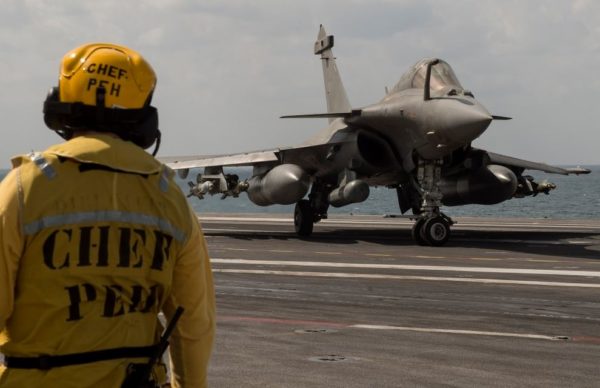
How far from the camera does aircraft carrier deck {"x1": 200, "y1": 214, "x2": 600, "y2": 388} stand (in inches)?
349

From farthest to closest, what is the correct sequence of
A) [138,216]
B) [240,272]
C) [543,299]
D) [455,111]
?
[455,111], [240,272], [543,299], [138,216]

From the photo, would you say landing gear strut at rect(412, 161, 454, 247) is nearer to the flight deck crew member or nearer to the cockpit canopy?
the cockpit canopy

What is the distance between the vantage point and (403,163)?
25344 mm

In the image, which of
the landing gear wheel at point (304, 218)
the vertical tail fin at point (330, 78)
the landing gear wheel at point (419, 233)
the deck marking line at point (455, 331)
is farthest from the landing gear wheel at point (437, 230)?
the deck marking line at point (455, 331)

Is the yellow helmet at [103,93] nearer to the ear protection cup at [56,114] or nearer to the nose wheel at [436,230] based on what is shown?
the ear protection cup at [56,114]

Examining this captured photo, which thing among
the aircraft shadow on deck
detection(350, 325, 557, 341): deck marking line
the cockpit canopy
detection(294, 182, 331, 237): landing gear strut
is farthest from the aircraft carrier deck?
the cockpit canopy

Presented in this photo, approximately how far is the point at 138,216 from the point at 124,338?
0.41 m

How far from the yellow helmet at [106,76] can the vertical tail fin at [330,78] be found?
101ft

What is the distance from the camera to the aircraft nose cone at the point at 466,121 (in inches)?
852

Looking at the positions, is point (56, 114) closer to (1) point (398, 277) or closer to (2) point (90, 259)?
(2) point (90, 259)

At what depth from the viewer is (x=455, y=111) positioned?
72.7 ft

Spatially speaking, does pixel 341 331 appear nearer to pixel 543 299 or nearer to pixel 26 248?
pixel 543 299

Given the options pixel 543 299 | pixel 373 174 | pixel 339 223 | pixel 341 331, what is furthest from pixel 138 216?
pixel 339 223

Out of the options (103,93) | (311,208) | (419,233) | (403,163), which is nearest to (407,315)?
(103,93)
